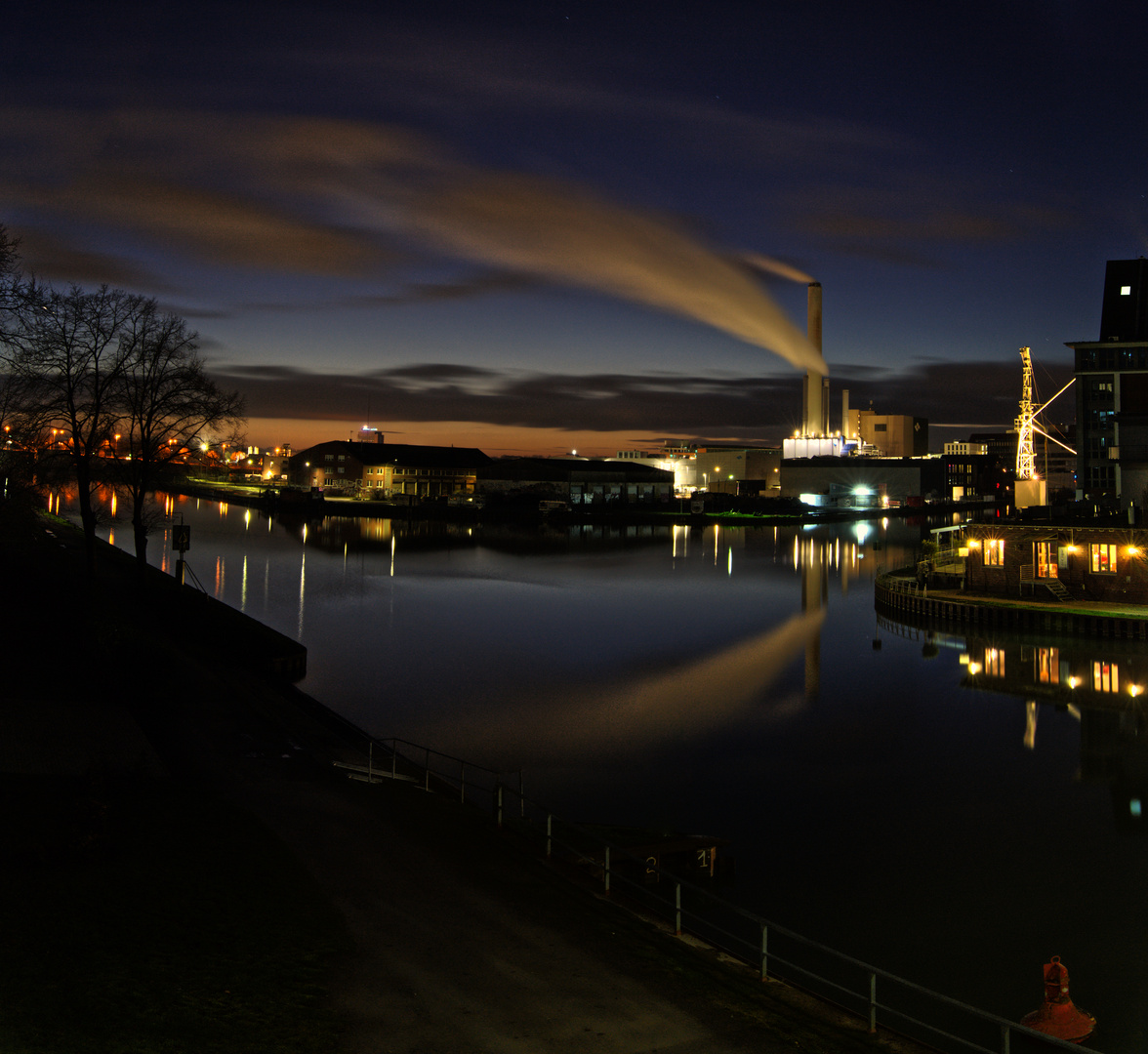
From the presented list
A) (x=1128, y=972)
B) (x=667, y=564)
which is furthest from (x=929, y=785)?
(x=667, y=564)

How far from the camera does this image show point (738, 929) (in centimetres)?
1077

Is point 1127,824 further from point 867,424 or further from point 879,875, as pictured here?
point 867,424

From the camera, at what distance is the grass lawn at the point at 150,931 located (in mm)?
5605

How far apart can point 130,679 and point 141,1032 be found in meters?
10.5

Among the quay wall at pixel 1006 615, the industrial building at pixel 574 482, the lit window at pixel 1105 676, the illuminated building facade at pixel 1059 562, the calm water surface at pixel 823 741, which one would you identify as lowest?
the calm water surface at pixel 823 741

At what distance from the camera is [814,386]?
107000 mm

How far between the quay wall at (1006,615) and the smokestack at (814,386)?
65171mm

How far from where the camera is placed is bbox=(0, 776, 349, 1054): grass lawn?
561 cm

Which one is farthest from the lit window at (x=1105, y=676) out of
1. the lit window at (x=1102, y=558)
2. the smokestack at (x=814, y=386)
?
the smokestack at (x=814, y=386)

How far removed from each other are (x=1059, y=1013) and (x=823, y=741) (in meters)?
10.8

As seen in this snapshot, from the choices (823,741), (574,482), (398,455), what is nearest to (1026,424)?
(823,741)

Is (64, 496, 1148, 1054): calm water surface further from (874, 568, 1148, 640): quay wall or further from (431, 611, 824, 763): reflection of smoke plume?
(874, 568, 1148, 640): quay wall

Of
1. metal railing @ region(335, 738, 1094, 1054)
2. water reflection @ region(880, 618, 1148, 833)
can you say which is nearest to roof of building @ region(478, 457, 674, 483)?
water reflection @ region(880, 618, 1148, 833)

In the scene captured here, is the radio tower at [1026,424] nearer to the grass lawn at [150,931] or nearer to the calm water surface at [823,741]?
the calm water surface at [823,741]
